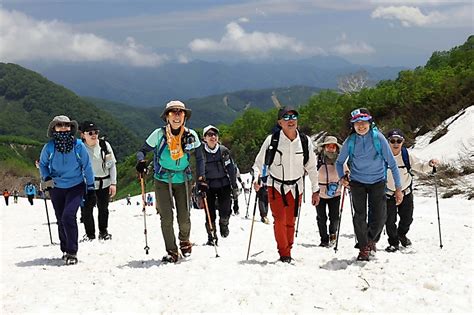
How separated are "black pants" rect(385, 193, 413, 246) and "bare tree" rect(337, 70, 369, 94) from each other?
73.4 m

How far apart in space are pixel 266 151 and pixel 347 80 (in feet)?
272

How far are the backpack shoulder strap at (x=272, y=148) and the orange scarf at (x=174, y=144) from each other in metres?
1.45

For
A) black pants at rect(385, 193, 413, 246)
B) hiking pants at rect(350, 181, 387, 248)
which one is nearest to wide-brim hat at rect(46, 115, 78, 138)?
hiking pants at rect(350, 181, 387, 248)

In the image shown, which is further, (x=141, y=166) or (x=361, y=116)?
(x=141, y=166)

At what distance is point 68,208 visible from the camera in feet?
27.2

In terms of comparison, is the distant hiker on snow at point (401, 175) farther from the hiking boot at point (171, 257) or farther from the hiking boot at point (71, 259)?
the hiking boot at point (71, 259)

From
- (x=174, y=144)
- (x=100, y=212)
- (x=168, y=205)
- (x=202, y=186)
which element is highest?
(x=174, y=144)

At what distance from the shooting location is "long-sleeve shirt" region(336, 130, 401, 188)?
784 cm

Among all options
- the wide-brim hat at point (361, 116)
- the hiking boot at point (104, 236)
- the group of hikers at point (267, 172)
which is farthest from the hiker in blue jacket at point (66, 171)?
the wide-brim hat at point (361, 116)

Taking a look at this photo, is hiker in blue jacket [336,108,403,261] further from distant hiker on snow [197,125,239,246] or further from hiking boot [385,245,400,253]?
distant hiker on snow [197,125,239,246]

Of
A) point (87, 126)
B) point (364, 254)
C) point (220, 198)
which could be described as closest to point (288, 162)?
point (364, 254)

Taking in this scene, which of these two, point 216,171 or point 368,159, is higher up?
point 368,159

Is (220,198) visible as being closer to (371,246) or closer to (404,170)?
(371,246)

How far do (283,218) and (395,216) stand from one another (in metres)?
2.65
